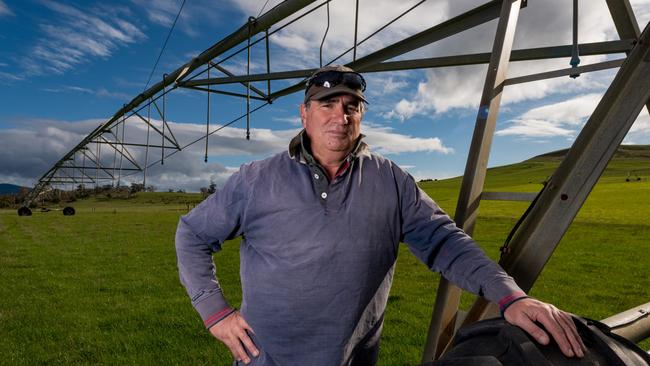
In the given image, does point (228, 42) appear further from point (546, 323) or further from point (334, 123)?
point (546, 323)

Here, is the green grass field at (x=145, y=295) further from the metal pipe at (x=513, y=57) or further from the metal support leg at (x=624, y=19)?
the metal support leg at (x=624, y=19)

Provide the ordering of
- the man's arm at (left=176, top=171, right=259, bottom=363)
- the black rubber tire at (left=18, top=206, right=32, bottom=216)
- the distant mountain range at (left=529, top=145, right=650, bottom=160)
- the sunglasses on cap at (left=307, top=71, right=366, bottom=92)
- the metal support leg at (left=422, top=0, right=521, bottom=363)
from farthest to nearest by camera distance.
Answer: the distant mountain range at (left=529, top=145, right=650, bottom=160) → the black rubber tire at (left=18, top=206, right=32, bottom=216) → the metal support leg at (left=422, top=0, right=521, bottom=363) → the sunglasses on cap at (left=307, top=71, right=366, bottom=92) → the man's arm at (left=176, top=171, right=259, bottom=363)

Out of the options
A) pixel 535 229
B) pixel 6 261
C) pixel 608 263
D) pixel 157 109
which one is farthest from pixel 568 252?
pixel 6 261

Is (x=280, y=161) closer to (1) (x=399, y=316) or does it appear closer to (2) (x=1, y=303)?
(1) (x=399, y=316)

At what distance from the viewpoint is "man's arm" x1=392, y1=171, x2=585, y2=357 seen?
158cm

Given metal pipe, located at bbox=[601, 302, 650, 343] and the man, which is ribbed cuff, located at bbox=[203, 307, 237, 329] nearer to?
the man

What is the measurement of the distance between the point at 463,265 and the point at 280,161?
1.13m

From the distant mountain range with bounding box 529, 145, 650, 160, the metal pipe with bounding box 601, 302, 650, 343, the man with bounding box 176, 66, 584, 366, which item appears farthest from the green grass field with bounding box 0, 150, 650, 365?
the distant mountain range with bounding box 529, 145, 650, 160

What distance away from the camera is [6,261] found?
13.4 m

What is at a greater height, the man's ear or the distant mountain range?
the distant mountain range

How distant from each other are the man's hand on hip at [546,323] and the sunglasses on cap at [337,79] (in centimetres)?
144

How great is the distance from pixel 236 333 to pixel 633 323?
7.10ft

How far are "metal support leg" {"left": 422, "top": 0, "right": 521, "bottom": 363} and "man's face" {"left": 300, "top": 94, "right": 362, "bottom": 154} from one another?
0.73 metres

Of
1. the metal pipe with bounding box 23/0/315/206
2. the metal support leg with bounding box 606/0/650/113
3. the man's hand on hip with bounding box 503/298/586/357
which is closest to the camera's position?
the man's hand on hip with bounding box 503/298/586/357
